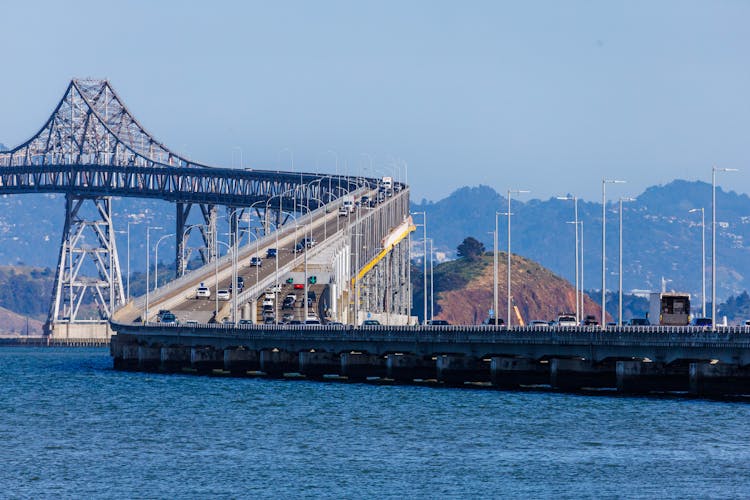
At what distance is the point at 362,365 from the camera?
10888cm

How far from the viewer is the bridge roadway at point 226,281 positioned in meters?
141

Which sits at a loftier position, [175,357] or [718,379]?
[175,357]

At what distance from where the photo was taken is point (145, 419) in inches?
3273

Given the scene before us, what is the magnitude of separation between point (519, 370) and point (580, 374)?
4.38m

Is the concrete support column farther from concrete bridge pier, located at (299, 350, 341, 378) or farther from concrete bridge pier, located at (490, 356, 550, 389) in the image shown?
concrete bridge pier, located at (490, 356, 550, 389)

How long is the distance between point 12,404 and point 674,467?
43.8 m

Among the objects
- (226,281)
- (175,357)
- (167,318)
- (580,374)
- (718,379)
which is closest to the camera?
(718,379)

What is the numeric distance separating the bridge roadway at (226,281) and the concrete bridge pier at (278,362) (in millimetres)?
18846

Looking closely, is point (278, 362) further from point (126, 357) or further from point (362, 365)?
point (126, 357)

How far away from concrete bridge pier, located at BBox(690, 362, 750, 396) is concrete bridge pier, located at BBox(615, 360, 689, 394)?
208 cm

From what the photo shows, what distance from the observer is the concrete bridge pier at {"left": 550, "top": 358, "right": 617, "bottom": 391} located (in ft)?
308

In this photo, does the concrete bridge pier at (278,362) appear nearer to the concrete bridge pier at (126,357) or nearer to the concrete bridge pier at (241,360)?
the concrete bridge pier at (241,360)

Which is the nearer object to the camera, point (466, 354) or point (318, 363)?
point (466, 354)

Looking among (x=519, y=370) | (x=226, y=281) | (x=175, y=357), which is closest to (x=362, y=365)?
(x=519, y=370)
